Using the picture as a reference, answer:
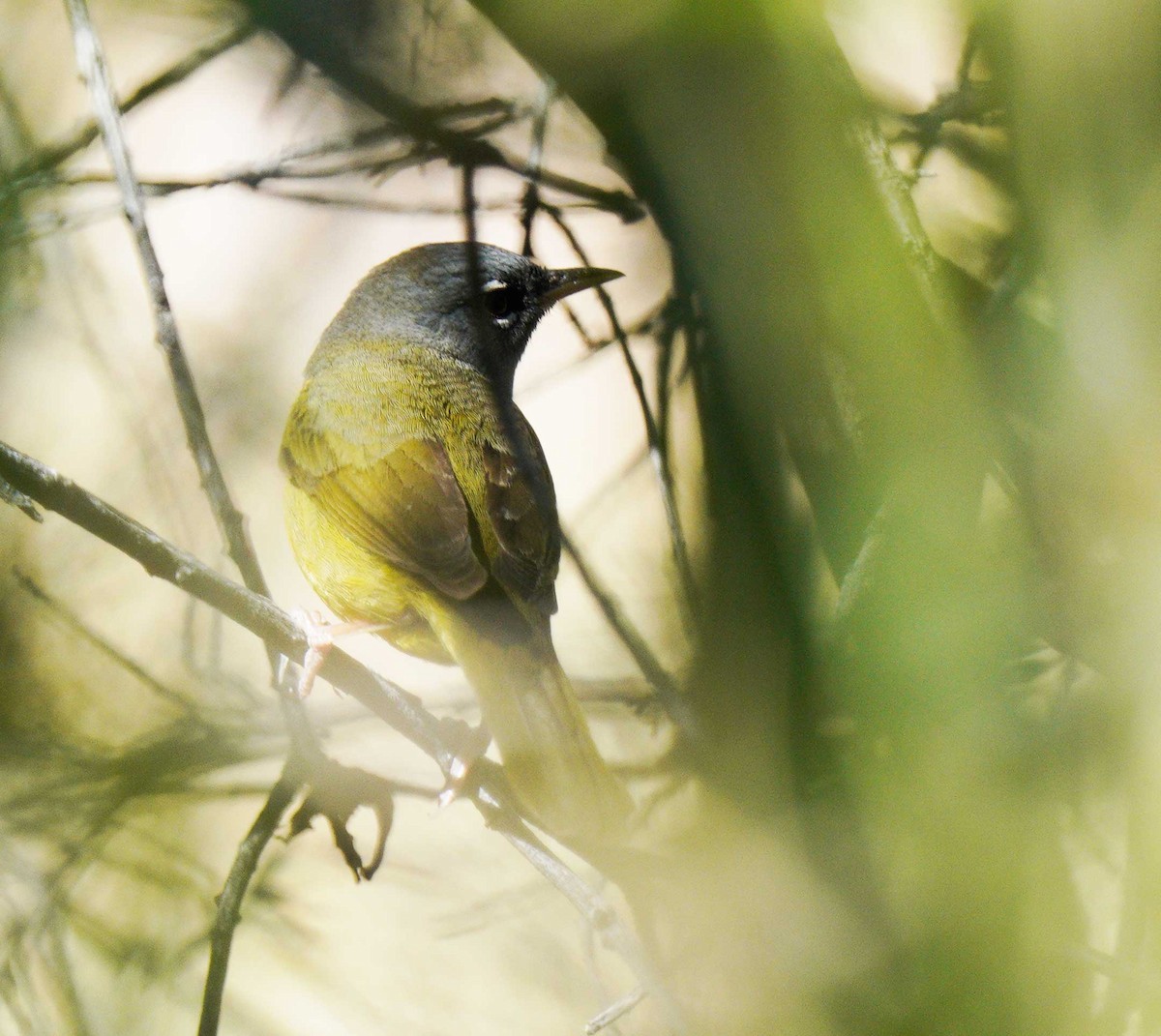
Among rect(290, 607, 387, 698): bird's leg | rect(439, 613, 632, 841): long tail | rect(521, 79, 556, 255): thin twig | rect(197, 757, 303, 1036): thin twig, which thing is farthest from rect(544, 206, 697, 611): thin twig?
rect(197, 757, 303, 1036): thin twig

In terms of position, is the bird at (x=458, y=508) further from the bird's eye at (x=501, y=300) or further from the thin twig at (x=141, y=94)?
the thin twig at (x=141, y=94)

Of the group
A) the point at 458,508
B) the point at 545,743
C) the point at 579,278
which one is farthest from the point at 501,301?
the point at 545,743

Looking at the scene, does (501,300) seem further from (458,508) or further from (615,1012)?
(615,1012)

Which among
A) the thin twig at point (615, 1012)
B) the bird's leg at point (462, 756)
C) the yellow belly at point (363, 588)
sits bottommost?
the thin twig at point (615, 1012)

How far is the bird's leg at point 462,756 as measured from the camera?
92 centimetres

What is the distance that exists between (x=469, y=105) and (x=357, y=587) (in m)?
0.49

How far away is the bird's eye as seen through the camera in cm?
109

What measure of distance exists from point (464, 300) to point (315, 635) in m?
0.43

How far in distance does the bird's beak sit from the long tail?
1.20ft

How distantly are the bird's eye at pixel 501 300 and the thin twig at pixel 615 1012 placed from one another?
2.23ft

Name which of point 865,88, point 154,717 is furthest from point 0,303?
point 865,88

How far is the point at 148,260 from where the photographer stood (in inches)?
37.3

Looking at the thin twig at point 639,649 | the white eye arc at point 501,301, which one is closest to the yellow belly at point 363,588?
the thin twig at point 639,649

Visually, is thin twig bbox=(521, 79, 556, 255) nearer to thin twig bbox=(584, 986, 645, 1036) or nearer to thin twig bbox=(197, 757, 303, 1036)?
thin twig bbox=(197, 757, 303, 1036)
